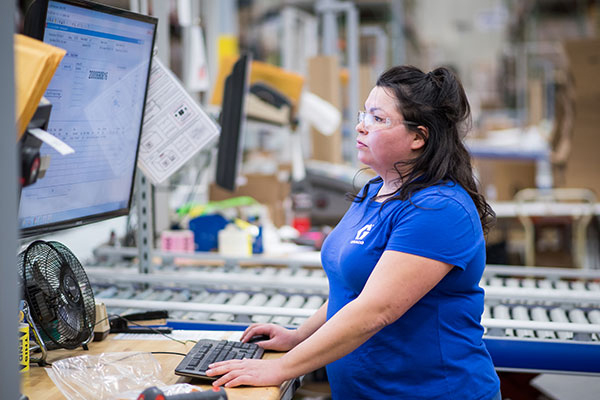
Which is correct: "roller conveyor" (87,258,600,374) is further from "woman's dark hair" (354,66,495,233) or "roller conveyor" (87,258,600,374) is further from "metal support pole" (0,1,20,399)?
"metal support pole" (0,1,20,399)

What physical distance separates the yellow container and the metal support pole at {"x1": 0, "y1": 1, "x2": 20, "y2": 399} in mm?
489

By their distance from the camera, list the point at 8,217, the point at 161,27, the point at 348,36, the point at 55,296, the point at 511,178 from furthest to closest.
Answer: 1. the point at 511,178
2. the point at 348,36
3. the point at 161,27
4. the point at 55,296
5. the point at 8,217

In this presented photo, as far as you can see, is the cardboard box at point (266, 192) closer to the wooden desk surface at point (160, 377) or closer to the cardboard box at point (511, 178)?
the wooden desk surface at point (160, 377)

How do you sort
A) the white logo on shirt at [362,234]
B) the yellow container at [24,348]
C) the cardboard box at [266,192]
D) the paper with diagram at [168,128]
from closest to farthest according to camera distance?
the yellow container at [24,348] → the white logo on shirt at [362,234] → the paper with diagram at [168,128] → the cardboard box at [266,192]

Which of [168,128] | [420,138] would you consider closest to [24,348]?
[168,128]

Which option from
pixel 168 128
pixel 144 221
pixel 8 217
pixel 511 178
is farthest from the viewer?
pixel 511 178

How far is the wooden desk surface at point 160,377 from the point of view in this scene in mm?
1188

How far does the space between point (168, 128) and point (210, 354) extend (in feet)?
2.46

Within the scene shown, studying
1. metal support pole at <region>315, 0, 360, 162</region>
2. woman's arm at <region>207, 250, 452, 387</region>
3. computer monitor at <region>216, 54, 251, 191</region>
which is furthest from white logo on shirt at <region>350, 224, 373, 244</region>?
metal support pole at <region>315, 0, 360, 162</region>

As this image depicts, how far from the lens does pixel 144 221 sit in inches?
81.4

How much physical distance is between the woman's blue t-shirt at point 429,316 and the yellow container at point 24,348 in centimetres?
64

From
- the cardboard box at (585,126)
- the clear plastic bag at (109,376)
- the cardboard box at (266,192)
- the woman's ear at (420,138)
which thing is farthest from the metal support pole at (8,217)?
the cardboard box at (585,126)

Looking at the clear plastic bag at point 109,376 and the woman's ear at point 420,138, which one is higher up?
the woman's ear at point 420,138

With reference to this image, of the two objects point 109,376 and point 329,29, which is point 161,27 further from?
point 329,29
